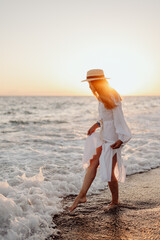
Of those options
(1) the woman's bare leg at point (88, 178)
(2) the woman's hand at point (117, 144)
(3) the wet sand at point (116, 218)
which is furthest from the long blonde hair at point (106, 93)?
(3) the wet sand at point (116, 218)

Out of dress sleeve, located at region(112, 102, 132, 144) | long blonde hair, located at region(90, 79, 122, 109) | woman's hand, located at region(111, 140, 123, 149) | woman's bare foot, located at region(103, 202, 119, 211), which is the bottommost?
woman's bare foot, located at region(103, 202, 119, 211)

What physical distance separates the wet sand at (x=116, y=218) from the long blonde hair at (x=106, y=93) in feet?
4.62

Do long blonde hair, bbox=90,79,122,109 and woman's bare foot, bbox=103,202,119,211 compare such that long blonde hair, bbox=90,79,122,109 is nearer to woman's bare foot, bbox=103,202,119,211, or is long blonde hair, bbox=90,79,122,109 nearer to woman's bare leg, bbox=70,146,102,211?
woman's bare leg, bbox=70,146,102,211

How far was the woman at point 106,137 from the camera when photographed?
9.74 feet

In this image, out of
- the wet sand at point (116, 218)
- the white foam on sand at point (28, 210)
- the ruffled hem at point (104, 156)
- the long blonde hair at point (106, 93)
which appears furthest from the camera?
the ruffled hem at point (104, 156)

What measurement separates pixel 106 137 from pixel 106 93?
1.90 ft

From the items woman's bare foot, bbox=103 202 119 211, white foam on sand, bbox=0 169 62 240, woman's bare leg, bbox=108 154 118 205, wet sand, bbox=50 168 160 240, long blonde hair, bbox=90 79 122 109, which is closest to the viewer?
wet sand, bbox=50 168 160 240

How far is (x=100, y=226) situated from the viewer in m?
2.88

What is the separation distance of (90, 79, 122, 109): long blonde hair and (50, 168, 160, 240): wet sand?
1409mm

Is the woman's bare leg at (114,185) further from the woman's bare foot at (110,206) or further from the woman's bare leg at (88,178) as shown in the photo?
the woman's bare leg at (88,178)

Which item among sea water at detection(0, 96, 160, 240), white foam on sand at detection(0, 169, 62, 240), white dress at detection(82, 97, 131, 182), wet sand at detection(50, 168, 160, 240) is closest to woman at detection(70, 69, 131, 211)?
white dress at detection(82, 97, 131, 182)

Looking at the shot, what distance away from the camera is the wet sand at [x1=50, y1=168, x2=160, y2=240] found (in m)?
2.67

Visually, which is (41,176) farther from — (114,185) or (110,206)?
(114,185)

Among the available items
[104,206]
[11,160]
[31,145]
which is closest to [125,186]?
[104,206]
